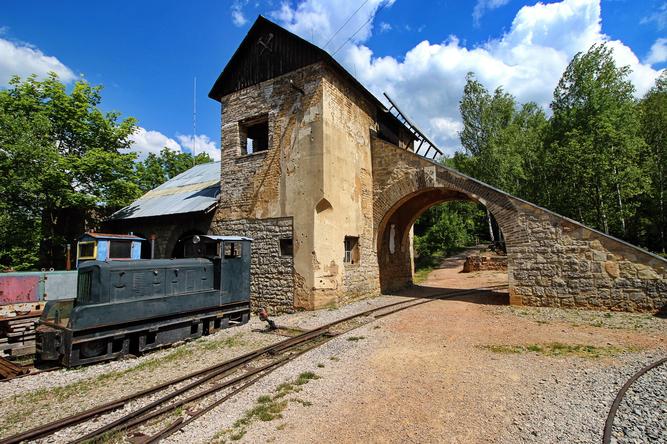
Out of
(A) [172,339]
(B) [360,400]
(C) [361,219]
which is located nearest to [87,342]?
(A) [172,339]

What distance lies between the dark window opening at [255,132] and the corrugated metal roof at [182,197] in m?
2.62

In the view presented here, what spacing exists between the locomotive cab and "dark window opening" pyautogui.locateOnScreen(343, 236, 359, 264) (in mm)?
4679

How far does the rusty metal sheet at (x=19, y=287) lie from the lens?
866cm

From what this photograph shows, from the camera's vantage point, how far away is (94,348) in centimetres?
684

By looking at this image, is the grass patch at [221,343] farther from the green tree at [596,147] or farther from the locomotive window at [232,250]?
the green tree at [596,147]

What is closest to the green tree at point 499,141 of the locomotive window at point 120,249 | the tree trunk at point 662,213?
the tree trunk at point 662,213

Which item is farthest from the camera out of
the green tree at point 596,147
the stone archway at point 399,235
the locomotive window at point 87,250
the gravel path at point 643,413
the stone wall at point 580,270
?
the green tree at point 596,147

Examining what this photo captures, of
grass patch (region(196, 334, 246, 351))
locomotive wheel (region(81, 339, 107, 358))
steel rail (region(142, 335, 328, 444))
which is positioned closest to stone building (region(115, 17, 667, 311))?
grass patch (region(196, 334, 246, 351))

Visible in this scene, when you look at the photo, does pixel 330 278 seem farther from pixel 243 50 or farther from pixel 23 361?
pixel 243 50

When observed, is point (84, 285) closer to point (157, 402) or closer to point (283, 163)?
point (157, 402)

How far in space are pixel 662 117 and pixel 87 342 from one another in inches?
1143

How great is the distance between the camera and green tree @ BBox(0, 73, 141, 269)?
13.5 meters

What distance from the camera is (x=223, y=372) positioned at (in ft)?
19.2

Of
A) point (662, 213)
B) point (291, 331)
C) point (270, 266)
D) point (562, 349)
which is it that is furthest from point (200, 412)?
point (662, 213)
